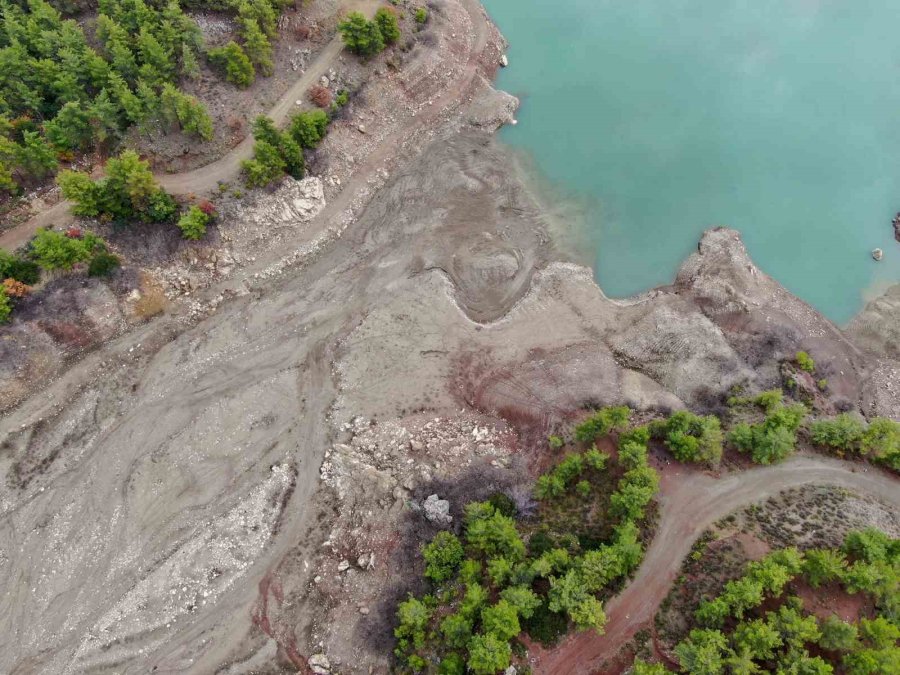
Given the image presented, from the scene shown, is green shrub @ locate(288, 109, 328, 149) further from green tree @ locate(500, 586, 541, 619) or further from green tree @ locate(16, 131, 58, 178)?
green tree @ locate(500, 586, 541, 619)

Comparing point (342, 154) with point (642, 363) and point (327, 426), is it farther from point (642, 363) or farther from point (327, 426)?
point (642, 363)

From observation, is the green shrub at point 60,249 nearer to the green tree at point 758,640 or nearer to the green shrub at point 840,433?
the green tree at point 758,640

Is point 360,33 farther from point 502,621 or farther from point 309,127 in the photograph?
point 502,621

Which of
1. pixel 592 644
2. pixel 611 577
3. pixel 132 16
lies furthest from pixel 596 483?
pixel 132 16

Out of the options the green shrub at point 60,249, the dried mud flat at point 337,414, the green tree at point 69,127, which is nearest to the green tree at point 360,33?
the dried mud flat at point 337,414

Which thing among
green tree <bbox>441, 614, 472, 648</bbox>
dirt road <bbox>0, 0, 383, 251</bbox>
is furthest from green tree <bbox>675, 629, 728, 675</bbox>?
dirt road <bbox>0, 0, 383, 251</bbox>

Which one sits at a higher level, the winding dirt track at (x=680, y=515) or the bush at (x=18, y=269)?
the winding dirt track at (x=680, y=515)
